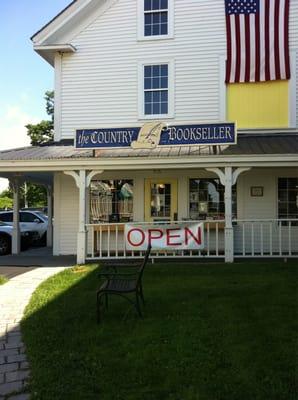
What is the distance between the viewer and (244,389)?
422 centimetres

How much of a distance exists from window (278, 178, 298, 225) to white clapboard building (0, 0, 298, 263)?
29 mm

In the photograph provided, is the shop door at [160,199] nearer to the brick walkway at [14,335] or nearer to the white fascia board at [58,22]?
the brick walkway at [14,335]

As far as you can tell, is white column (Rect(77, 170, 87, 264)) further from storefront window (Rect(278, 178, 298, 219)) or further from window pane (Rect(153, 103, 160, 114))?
storefront window (Rect(278, 178, 298, 219))

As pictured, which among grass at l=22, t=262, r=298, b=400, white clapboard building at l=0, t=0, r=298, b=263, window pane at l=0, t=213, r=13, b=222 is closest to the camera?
grass at l=22, t=262, r=298, b=400

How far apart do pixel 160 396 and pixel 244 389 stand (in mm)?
720

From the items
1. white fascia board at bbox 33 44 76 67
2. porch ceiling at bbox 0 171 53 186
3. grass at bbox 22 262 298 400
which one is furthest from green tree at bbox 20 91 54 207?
grass at bbox 22 262 298 400

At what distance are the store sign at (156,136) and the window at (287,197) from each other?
2.87 metres

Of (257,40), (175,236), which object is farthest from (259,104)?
(175,236)

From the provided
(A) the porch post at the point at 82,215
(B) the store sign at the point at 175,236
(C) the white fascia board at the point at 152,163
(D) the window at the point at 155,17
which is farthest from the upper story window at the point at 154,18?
(B) the store sign at the point at 175,236

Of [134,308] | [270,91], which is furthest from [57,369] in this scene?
[270,91]

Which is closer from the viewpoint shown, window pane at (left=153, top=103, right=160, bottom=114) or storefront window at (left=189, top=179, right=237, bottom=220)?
storefront window at (left=189, top=179, right=237, bottom=220)

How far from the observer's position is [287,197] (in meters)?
14.3

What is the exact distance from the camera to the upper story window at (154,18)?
1520 centimetres

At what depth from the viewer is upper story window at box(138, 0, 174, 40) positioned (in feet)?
49.9
